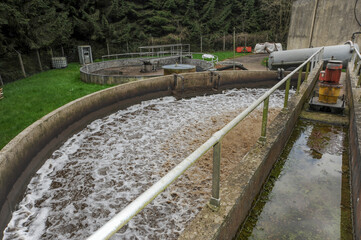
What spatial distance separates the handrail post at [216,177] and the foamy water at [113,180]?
1.80 metres

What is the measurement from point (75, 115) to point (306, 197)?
20.2 ft

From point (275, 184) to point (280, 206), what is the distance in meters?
0.40

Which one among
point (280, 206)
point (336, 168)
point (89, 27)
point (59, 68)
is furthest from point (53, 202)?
point (89, 27)

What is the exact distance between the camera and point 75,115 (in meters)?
6.93

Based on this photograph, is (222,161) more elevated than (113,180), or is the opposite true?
(222,161)

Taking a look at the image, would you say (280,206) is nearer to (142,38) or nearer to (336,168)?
(336,168)

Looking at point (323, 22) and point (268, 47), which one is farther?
point (268, 47)

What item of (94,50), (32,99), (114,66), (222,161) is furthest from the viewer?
(94,50)

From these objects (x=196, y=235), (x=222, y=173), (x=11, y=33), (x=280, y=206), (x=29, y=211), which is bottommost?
(x=29, y=211)

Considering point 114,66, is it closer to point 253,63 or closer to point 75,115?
point 253,63

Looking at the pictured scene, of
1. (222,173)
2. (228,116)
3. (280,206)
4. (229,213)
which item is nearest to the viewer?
(229,213)

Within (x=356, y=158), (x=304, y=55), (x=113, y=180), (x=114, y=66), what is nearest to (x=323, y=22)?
(x=304, y=55)

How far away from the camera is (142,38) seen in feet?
86.0

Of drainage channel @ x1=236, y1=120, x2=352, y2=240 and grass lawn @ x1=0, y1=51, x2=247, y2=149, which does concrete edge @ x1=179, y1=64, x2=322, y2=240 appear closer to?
drainage channel @ x1=236, y1=120, x2=352, y2=240
